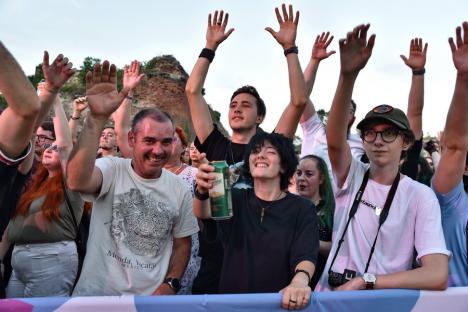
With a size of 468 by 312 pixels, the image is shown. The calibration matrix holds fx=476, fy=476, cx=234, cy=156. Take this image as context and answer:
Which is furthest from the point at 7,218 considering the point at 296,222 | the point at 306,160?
the point at 306,160

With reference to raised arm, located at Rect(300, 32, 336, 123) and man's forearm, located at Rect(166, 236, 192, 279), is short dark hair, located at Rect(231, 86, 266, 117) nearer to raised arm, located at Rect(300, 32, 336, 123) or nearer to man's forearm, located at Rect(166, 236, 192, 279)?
raised arm, located at Rect(300, 32, 336, 123)

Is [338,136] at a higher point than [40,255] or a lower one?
higher

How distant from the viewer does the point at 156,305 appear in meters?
2.23

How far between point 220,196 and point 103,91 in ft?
3.20

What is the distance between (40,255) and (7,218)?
1.25 m

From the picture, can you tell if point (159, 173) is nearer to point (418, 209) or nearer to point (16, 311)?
point (16, 311)

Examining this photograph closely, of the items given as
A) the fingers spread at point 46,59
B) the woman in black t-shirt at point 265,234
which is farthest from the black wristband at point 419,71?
the fingers spread at point 46,59

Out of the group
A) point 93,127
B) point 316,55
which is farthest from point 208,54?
point 93,127

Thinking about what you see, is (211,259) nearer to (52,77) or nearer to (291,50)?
(52,77)

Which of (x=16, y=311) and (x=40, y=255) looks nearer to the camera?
(x=16, y=311)

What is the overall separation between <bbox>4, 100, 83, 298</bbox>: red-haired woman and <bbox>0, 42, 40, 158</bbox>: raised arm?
148cm

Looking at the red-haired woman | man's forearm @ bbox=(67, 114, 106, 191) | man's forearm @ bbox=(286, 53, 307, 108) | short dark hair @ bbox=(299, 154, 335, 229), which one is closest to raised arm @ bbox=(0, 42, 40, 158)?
man's forearm @ bbox=(67, 114, 106, 191)

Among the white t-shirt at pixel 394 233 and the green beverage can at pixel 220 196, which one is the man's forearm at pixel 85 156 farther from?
the white t-shirt at pixel 394 233

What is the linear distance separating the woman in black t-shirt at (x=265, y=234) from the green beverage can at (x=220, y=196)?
4 centimetres
